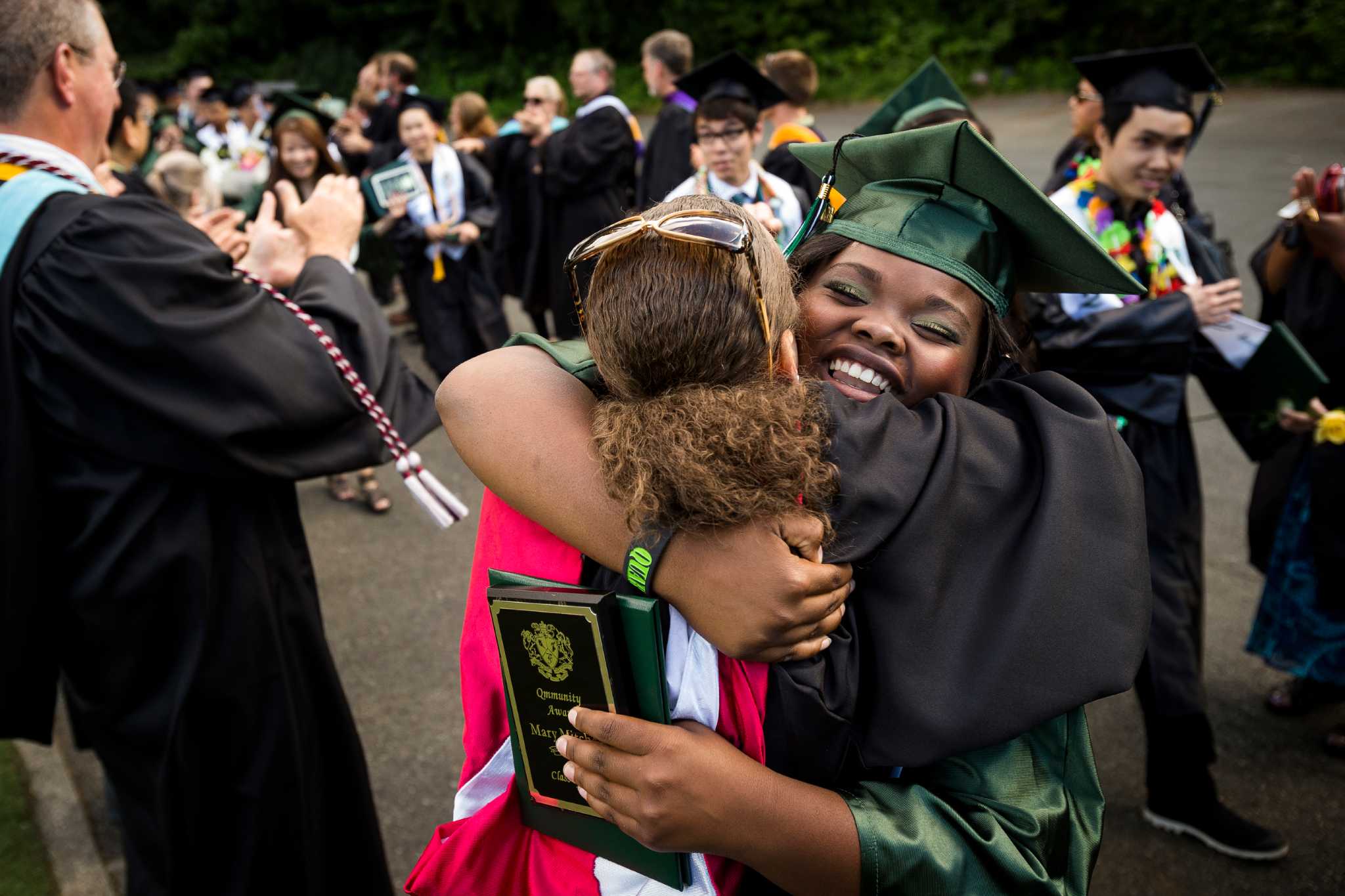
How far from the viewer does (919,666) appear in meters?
1.22

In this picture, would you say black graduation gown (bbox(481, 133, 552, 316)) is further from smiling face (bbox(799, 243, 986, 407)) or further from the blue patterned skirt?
smiling face (bbox(799, 243, 986, 407))

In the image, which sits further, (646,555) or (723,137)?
(723,137)

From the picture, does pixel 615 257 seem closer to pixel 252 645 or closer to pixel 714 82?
pixel 252 645

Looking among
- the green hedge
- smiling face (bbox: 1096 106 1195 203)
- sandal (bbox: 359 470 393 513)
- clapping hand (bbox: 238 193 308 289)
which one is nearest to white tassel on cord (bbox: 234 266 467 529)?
clapping hand (bbox: 238 193 308 289)

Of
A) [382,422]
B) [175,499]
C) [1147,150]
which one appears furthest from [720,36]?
[175,499]

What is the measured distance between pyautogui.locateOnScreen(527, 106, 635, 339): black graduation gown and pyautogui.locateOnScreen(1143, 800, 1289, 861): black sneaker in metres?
5.06

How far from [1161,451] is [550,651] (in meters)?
2.59

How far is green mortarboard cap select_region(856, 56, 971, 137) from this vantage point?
4039mm

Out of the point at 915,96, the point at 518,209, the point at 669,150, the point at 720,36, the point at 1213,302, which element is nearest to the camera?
the point at 1213,302

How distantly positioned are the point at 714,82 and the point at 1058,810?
450 centimetres

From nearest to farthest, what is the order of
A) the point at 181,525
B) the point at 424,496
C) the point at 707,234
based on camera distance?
the point at 707,234, the point at 181,525, the point at 424,496

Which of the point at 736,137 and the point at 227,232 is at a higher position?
the point at 227,232

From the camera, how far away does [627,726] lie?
3.92 feet

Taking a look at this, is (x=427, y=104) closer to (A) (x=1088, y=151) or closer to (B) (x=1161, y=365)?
(A) (x=1088, y=151)
